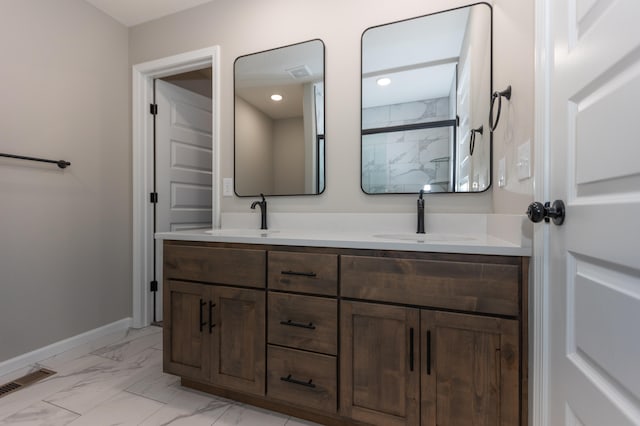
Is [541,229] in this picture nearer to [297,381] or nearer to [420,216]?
[420,216]

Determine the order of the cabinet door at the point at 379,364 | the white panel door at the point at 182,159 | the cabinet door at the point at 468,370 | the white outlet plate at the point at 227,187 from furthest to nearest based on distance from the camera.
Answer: the white panel door at the point at 182,159 < the white outlet plate at the point at 227,187 < the cabinet door at the point at 379,364 < the cabinet door at the point at 468,370

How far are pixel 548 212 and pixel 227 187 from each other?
1796 mm

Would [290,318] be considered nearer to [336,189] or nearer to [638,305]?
[336,189]

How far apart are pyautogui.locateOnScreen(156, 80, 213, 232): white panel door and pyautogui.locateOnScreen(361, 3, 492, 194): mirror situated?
1.71 m

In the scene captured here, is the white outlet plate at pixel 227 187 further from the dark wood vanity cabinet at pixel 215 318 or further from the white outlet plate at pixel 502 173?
the white outlet plate at pixel 502 173

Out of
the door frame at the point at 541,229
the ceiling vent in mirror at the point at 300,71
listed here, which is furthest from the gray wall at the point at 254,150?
the door frame at the point at 541,229

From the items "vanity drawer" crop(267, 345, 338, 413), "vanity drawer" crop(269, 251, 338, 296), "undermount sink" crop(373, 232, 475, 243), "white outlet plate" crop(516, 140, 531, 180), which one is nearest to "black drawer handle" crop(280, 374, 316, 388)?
"vanity drawer" crop(267, 345, 338, 413)

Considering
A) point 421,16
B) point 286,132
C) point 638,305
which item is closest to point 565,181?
point 638,305

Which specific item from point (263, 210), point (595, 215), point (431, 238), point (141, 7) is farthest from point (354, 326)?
point (141, 7)

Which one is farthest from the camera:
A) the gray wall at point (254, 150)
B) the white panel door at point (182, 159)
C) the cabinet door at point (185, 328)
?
the white panel door at point (182, 159)

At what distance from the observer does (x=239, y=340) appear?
143cm

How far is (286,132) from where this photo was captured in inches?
76.5

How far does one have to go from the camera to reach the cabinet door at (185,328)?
59.6 inches

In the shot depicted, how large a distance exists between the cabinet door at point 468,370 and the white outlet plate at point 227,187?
4.88 feet
